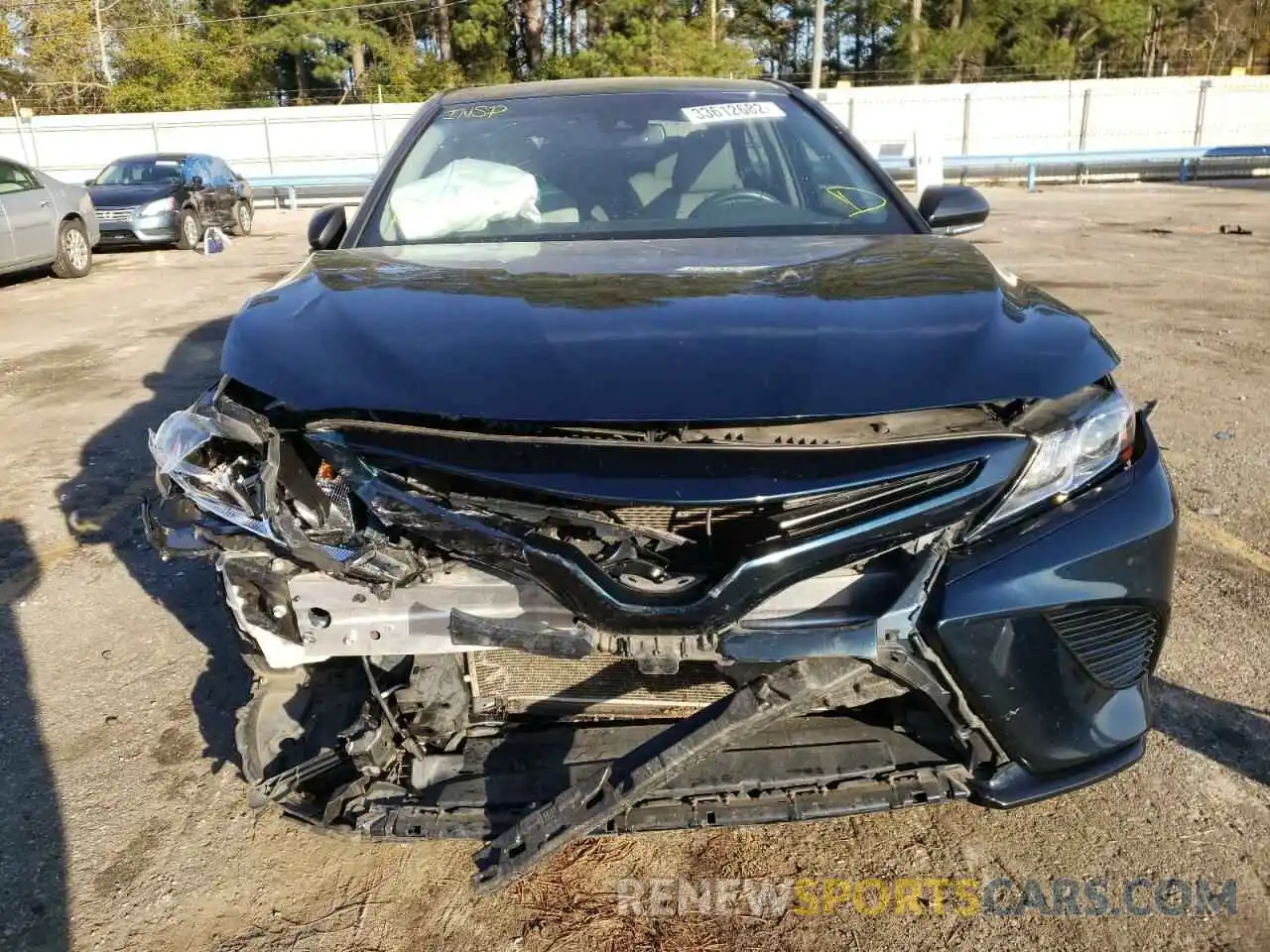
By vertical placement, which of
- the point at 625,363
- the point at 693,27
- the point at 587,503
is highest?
the point at 693,27

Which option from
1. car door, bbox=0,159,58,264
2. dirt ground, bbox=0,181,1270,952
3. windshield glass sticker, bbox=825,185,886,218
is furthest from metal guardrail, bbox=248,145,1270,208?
windshield glass sticker, bbox=825,185,886,218

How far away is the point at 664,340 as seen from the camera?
6.72 feet

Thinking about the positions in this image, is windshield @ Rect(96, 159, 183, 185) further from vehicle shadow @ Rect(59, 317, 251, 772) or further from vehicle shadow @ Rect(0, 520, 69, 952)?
vehicle shadow @ Rect(0, 520, 69, 952)

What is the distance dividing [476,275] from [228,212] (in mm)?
16311

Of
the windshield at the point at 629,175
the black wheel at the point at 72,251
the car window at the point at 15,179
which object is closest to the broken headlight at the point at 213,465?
the windshield at the point at 629,175

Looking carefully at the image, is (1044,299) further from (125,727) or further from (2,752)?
(2,752)

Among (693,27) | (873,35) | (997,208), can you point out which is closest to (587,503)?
(997,208)

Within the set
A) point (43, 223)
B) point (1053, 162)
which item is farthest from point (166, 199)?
point (1053, 162)

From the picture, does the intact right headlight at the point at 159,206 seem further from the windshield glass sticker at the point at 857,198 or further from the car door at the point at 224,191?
the windshield glass sticker at the point at 857,198

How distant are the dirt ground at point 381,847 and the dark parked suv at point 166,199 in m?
11.5

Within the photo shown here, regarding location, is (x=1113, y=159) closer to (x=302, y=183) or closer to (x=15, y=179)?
(x=302, y=183)

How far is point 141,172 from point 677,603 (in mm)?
17130

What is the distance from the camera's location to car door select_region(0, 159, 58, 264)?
433 inches

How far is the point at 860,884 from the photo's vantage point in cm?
226
